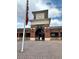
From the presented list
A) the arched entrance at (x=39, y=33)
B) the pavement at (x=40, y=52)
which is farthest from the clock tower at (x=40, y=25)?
the pavement at (x=40, y=52)

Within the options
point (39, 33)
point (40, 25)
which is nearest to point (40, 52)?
point (39, 33)

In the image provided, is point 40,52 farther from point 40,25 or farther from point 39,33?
point 40,25

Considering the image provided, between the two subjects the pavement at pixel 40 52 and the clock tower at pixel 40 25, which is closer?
the pavement at pixel 40 52

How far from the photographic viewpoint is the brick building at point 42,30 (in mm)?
26719

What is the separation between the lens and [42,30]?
2853 cm

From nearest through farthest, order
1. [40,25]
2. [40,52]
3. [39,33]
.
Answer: [40,52]
[39,33]
[40,25]

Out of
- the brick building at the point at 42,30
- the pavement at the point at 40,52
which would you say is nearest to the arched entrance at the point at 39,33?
the brick building at the point at 42,30

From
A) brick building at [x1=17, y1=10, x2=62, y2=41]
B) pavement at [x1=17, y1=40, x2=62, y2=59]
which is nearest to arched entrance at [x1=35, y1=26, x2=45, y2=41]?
brick building at [x1=17, y1=10, x2=62, y2=41]

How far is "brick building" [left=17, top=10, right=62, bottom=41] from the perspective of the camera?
26719 mm

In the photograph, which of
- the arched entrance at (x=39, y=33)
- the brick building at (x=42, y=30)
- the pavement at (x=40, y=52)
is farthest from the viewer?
the arched entrance at (x=39, y=33)

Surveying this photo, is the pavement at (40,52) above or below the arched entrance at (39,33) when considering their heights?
below

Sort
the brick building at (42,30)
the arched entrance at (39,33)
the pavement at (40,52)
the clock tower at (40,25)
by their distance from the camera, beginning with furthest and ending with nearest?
the arched entrance at (39,33)
the clock tower at (40,25)
the brick building at (42,30)
the pavement at (40,52)

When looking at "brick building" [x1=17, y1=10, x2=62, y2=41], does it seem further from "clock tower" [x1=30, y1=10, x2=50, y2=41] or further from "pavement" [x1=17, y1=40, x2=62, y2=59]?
"pavement" [x1=17, y1=40, x2=62, y2=59]

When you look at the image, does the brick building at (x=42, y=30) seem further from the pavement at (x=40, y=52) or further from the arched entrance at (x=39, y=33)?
the pavement at (x=40, y=52)
